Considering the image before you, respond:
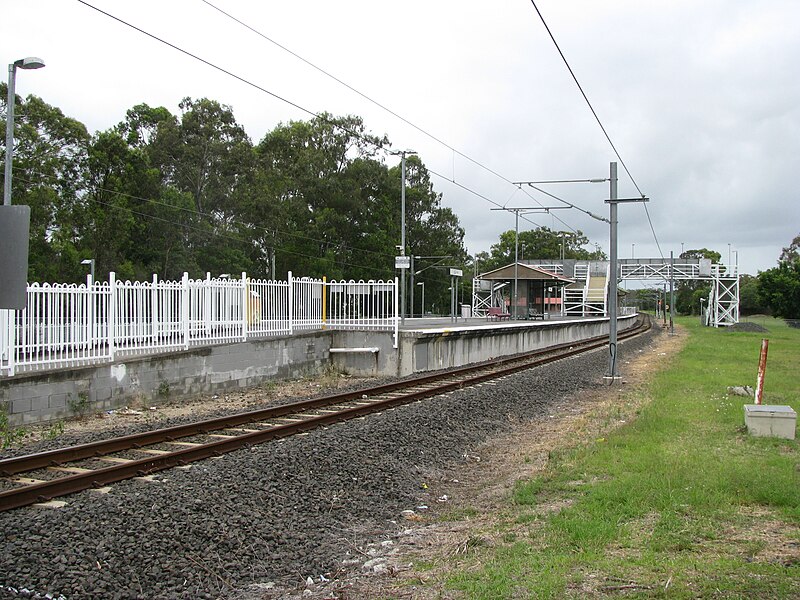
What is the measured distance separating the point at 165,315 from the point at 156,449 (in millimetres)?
5956

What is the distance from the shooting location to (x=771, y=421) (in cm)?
1039

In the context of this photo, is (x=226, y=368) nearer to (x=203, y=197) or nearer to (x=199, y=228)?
(x=199, y=228)

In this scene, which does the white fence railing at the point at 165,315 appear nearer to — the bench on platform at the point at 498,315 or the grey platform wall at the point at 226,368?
the grey platform wall at the point at 226,368

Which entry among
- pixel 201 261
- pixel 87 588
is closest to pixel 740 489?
pixel 87 588

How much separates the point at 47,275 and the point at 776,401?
34424 millimetres

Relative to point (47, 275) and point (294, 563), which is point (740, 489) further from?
point (47, 275)

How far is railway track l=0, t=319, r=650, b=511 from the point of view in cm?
749

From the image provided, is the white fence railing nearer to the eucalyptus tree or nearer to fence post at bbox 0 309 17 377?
fence post at bbox 0 309 17 377

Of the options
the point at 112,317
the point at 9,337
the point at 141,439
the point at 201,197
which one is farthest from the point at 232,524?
the point at 201,197

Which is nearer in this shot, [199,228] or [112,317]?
[112,317]

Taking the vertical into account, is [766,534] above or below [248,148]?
below

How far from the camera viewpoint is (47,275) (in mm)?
37656

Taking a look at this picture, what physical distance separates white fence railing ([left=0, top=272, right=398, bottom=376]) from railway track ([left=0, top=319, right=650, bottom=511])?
10.1 ft

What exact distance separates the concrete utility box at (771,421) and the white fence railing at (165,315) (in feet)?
34.7
